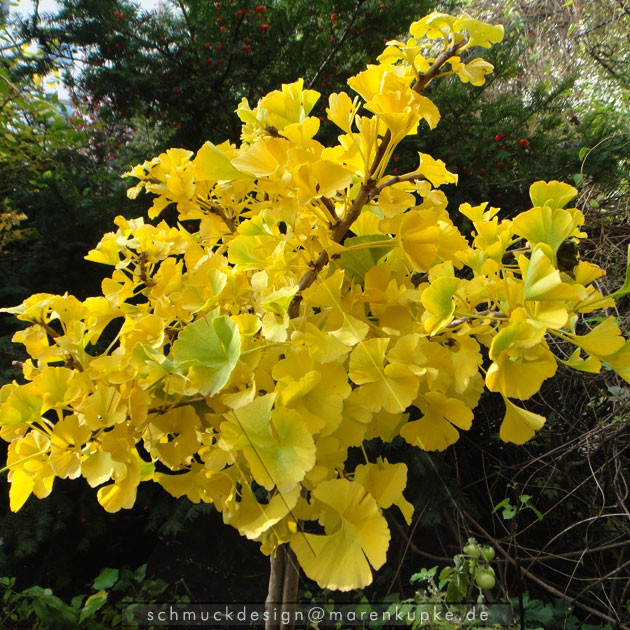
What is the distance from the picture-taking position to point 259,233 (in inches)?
14.0

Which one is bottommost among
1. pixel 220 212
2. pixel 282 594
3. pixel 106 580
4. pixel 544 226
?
pixel 106 580

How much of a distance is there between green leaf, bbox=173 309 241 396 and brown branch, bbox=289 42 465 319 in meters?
0.09

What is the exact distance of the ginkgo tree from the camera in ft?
0.88

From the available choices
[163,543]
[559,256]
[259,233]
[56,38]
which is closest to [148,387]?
[259,233]

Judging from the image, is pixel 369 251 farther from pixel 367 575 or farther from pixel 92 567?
pixel 92 567

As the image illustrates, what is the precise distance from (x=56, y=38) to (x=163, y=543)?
1.60 metres

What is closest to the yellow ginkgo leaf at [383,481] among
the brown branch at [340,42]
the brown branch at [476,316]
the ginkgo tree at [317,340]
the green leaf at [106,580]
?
the ginkgo tree at [317,340]

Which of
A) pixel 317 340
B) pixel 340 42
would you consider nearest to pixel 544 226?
pixel 317 340

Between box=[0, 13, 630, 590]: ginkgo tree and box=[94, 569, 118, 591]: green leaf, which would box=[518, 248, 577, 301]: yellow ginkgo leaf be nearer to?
box=[0, 13, 630, 590]: ginkgo tree

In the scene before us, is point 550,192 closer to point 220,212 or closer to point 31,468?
point 220,212

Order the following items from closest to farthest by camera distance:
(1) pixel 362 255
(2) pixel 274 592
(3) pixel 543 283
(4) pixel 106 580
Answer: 1. (3) pixel 543 283
2. (1) pixel 362 255
3. (2) pixel 274 592
4. (4) pixel 106 580

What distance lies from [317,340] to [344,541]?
0.12 metres

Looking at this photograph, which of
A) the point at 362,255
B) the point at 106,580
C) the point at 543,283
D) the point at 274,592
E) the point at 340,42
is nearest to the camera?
the point at 543,283

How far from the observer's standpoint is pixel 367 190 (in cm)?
32
